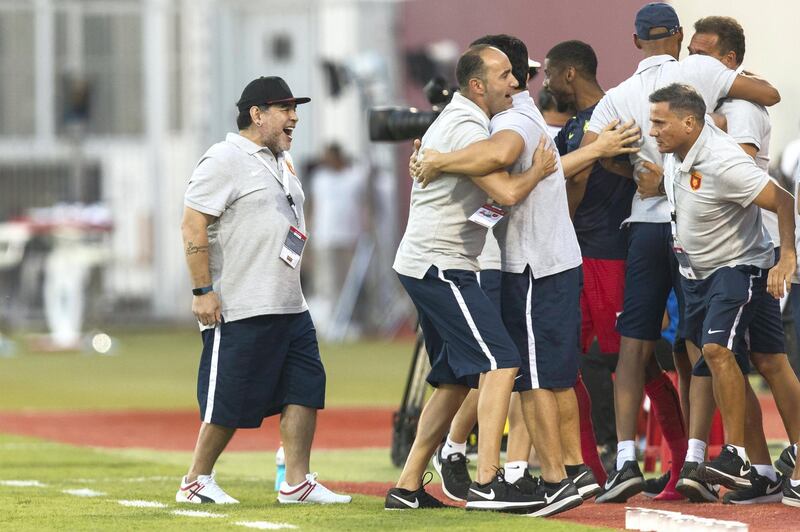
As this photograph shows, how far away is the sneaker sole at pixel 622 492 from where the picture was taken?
891cm

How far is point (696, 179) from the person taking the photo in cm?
858

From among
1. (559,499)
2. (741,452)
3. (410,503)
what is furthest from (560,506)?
(741,452)

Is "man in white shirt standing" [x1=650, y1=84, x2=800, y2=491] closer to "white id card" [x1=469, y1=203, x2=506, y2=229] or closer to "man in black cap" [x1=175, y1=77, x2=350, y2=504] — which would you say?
"white id card" [x1=469, y1=203, x2=506, y2=229]

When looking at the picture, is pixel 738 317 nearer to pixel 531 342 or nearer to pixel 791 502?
pixel 791 502

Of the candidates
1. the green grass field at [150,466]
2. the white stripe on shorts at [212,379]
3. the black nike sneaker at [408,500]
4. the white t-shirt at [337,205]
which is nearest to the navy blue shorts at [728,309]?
the green grass field at [150,466]

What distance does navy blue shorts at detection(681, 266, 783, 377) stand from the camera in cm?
861

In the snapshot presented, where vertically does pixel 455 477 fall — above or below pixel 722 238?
below

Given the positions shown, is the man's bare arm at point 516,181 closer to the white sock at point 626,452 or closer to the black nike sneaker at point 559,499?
the black nike sneaker at point 559,499

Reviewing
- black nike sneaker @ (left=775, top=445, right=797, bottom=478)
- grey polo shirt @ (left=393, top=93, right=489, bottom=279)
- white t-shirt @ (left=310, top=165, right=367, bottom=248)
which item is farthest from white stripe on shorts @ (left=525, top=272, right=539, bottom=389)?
white t-shirt @ (left=310, top=165, right=367, bottom=248)

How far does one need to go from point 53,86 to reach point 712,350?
22387 mm

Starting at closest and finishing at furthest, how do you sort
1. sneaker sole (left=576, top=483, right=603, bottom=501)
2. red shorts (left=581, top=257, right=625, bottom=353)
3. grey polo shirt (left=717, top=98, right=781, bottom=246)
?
sneaker sole (left=576, top=483, right=603, bottom=501), grey polo shirt (left=717, top=98, right=781, bottom=246), red shorts (left=581, top=257, right=625, bottom=353)

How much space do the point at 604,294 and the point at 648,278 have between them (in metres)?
0.35

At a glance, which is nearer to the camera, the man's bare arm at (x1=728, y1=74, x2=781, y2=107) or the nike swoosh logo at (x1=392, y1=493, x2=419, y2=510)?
the nike swoosh logo at (x1=392, y1=493, x2=419, y2=510)

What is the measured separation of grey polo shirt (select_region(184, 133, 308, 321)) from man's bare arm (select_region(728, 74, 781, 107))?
2368 millimetres
